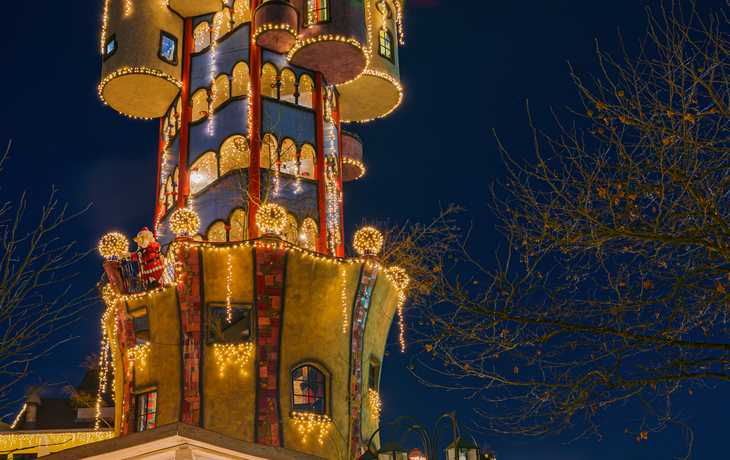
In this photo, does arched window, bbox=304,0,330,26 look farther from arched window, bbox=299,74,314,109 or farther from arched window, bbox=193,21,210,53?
arched window, bbox=193,21,210,53

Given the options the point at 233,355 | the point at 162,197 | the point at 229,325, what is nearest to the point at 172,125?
the point at 162,197

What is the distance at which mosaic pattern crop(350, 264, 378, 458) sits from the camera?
18703 millimetres

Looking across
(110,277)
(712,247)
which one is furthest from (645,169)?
(110,277)

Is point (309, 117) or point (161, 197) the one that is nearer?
point (309, 117)

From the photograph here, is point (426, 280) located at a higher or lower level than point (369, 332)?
lower

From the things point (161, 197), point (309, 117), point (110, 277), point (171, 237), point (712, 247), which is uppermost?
point (309, 117)

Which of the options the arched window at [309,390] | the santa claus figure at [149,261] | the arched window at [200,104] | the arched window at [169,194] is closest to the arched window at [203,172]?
the arched window at [169,194]

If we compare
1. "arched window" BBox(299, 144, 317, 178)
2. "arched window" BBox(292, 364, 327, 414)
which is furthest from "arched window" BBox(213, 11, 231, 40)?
"arched window" BBox(292, 364, 327, 414)

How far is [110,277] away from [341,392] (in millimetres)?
8197

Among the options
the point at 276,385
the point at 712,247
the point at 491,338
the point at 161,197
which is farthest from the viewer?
the point at 161,197

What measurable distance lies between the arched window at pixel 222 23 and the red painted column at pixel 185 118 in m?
1.14

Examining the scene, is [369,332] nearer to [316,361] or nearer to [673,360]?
[316,361]

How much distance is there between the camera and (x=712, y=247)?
670 centimetres

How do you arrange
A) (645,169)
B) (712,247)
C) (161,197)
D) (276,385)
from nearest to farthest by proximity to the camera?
1. (712,247)
2. (645,169)
3. (276,385)
4. (161,197)
